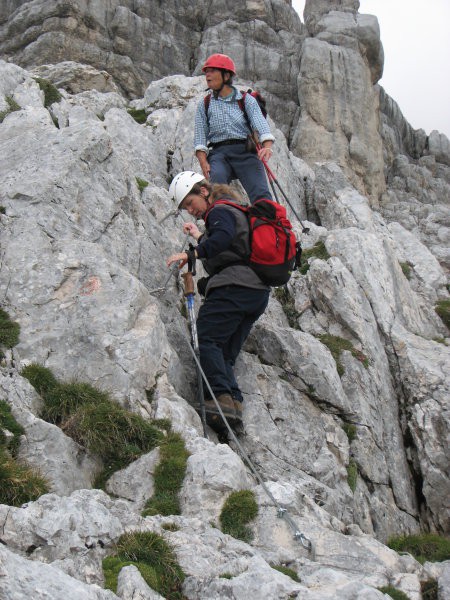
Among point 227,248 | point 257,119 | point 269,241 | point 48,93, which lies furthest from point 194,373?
point 48,93

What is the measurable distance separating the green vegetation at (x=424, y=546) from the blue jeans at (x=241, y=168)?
30.0 feet

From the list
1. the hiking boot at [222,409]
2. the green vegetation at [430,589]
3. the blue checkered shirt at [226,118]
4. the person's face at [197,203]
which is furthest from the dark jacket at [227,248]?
the green vegetation at [430,589]

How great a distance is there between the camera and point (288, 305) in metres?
19.1

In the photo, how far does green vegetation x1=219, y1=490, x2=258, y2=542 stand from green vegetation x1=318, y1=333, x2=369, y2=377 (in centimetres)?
749

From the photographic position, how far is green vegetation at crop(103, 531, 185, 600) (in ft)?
24.5

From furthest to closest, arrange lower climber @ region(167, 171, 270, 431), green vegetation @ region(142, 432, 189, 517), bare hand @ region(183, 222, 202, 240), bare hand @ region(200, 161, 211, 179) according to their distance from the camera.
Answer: bare hand @ region(200, 161, 211, 179) < bare hand @ region(183, 222, 202, 240) < lower climber @ region(167, 171, 270, 431) < green vegetation @ region(142, 432, 189, 517)

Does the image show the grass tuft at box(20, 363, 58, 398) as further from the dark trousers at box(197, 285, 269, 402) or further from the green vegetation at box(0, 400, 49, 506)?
the dark trousers at box(197, 285, 269, 402)

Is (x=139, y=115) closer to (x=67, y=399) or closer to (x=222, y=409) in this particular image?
(x=222, y=409)

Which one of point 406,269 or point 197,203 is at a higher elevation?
point 406,269

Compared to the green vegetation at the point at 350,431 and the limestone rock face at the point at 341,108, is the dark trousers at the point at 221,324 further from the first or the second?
the limestone rock face at the point at 341,108

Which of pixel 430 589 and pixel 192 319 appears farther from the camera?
pixel 192 319

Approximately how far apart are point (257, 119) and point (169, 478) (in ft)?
35.9

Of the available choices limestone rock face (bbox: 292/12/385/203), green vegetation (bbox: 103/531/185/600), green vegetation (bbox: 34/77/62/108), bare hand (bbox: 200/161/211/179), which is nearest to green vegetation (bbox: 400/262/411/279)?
bare hand (bbox: 200/161/211/179)

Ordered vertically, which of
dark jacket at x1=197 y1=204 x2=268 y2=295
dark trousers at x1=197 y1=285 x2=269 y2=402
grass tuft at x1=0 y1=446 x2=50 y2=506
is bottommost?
grass tuft at x1=0 y1=446 x2=50 y2=506
